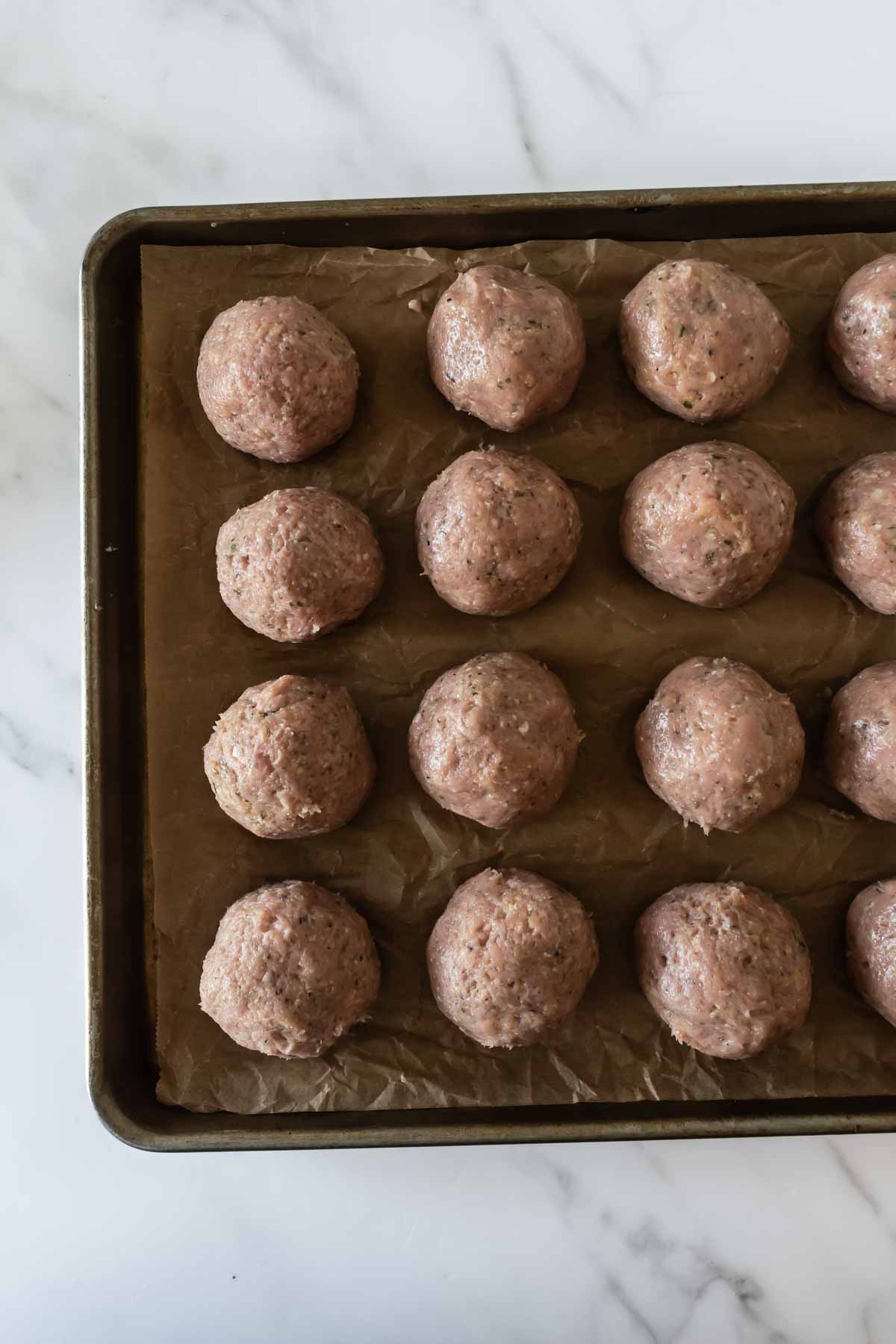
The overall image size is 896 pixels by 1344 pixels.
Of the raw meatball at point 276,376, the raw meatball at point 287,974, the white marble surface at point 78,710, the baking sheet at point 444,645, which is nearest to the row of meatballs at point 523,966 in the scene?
the raw meatball at point 287,974

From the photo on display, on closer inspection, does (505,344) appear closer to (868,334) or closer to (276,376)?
(276,376)

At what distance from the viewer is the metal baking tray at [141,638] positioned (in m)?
2.11

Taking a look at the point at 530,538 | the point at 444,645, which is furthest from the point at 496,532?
the point at 444,645

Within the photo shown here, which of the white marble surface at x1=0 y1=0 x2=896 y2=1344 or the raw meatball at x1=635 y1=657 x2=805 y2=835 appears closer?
the raw meatball at x1=635 y1=657 x2=805 y2=835

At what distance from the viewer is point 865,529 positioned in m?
2.12

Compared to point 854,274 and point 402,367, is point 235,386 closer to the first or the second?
point 402,367

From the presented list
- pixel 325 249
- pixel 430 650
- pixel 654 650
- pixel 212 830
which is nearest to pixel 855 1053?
pixel 654 650

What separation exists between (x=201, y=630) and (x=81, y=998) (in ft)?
3.17

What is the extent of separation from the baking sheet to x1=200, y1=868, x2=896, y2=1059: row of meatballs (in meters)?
0.11

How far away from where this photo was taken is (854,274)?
7.22 ft

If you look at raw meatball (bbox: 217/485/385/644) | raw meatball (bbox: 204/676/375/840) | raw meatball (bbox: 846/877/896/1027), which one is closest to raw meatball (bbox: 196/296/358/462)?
raw meatball (bbox: 217/485/385/644)

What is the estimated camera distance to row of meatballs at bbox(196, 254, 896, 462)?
2.09 meters

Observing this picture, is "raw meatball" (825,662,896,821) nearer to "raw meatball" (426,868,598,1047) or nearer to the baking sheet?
the baking sheet

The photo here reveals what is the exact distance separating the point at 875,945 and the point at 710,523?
921mm
